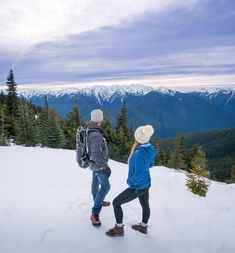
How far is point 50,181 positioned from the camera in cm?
1118

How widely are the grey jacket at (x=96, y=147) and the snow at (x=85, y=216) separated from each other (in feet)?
5.90

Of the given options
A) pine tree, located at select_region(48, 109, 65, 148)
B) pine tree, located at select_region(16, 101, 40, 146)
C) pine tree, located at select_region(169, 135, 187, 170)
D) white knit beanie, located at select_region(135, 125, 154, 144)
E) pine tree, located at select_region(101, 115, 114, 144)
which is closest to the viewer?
white knit beanie, located at select_region(135, 125, 154, 144)

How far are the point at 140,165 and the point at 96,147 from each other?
1165 millimetres

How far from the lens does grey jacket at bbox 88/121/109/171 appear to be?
718 centimetres

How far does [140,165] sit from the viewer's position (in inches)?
277

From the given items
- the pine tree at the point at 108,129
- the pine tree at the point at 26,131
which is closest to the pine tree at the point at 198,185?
the pine tree at the point at 26,131

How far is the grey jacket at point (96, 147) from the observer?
7.18m

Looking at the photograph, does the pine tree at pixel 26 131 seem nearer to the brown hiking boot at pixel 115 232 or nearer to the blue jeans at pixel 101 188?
the blue jeans at pixel 101 188

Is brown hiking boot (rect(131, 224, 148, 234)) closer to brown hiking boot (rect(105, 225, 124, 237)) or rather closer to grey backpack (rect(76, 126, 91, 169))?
brown hiking boot (rect(105, 225, 124, 237))

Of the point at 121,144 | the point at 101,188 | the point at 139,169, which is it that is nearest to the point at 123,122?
the point at 121,144

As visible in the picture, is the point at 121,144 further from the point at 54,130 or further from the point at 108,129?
the point at 54,130

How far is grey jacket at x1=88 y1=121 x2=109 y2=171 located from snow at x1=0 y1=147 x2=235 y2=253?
1.80m

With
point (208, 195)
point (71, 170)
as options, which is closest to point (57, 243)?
point (71, 170)

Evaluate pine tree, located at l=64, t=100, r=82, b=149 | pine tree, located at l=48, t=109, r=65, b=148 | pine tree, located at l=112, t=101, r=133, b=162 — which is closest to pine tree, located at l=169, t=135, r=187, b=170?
pine tree, located at l=112, t=101, r=133, b=162
